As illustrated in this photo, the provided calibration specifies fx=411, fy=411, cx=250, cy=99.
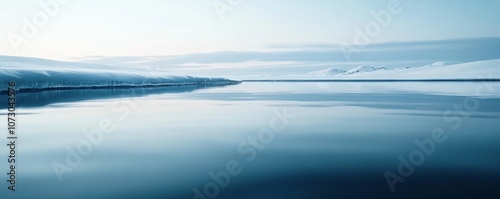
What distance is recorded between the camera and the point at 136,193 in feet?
14.8

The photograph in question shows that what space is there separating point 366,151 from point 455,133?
3313mm

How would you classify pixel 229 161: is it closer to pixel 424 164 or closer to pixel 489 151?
pixel 424 164

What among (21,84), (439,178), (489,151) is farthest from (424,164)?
(21,84)
